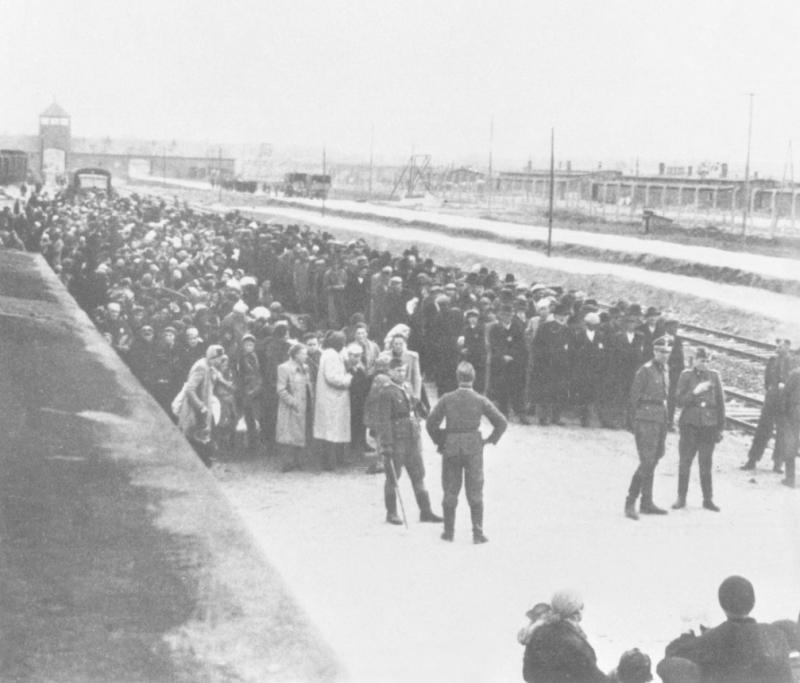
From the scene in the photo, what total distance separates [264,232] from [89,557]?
61.2 ft

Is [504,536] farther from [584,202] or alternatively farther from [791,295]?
[584,202]

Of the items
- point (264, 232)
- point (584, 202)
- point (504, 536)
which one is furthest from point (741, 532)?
point (584, 202)

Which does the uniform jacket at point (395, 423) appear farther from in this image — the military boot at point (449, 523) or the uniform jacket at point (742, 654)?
the uniform jacket at point (742, 654)

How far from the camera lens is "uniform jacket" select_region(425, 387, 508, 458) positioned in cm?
877

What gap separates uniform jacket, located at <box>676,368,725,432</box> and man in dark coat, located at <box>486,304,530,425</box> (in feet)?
11.7

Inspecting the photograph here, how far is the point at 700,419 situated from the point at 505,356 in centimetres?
368

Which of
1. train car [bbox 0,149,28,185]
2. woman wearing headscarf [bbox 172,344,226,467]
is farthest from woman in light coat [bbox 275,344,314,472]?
train car [bbox 0,149,28,185]

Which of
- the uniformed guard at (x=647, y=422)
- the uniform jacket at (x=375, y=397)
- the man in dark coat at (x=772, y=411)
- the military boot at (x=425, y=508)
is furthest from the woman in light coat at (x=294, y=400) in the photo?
the man in dark coat at (x=772, y=411)

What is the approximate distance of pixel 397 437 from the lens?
9.33 m

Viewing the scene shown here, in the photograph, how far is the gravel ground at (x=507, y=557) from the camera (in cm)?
686

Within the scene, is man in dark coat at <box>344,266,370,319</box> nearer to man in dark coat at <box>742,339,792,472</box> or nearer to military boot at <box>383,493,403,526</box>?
man in dark coat at <box>742,339,792,472</box>

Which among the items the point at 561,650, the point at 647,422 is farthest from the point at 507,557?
the point at 561,650

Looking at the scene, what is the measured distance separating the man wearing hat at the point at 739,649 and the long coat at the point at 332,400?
21.4 feet

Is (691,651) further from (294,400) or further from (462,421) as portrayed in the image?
(294,400)
